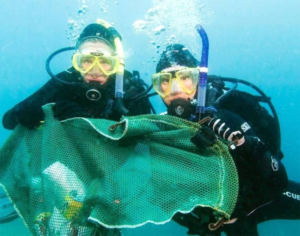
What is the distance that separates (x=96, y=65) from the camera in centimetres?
425

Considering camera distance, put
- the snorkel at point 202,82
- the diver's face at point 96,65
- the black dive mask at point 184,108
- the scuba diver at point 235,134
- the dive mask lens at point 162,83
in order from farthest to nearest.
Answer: the diver's face at point 96,65
the dive mask lens at point 162,83
the black dive mask at point 184,108
the snorkel at point 202,82
the scuba diver at point 235,134

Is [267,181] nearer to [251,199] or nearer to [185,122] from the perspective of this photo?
[251,199]

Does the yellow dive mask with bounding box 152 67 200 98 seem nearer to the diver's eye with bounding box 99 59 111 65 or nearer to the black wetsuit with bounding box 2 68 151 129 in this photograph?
the black wetsuit with bounding box 2 68 151 129

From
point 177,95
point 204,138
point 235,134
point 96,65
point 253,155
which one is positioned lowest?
point 253,155

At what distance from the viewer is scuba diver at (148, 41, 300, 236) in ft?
8.43

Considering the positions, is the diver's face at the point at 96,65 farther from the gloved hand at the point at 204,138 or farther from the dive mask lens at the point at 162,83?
the gloved hand at the point at 204,138

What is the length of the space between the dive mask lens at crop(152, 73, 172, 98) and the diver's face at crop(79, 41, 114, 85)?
848 mm

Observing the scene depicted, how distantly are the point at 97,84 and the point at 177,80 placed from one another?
1194 mm

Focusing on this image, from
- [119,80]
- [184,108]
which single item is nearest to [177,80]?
[184,108]

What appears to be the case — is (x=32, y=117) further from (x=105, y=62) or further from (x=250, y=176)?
(x=250, y=176)

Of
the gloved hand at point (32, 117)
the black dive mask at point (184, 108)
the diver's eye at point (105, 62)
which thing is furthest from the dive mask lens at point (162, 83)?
the gloved hand at point (32, 117)

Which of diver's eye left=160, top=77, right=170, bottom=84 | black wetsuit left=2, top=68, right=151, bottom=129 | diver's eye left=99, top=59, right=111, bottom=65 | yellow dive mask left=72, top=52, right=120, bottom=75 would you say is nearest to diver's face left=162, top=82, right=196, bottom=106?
diver's eye left=160, top=77, right=170, bottom=84

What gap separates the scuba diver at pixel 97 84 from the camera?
3.84 m

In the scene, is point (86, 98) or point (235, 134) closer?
point (235, 134)
